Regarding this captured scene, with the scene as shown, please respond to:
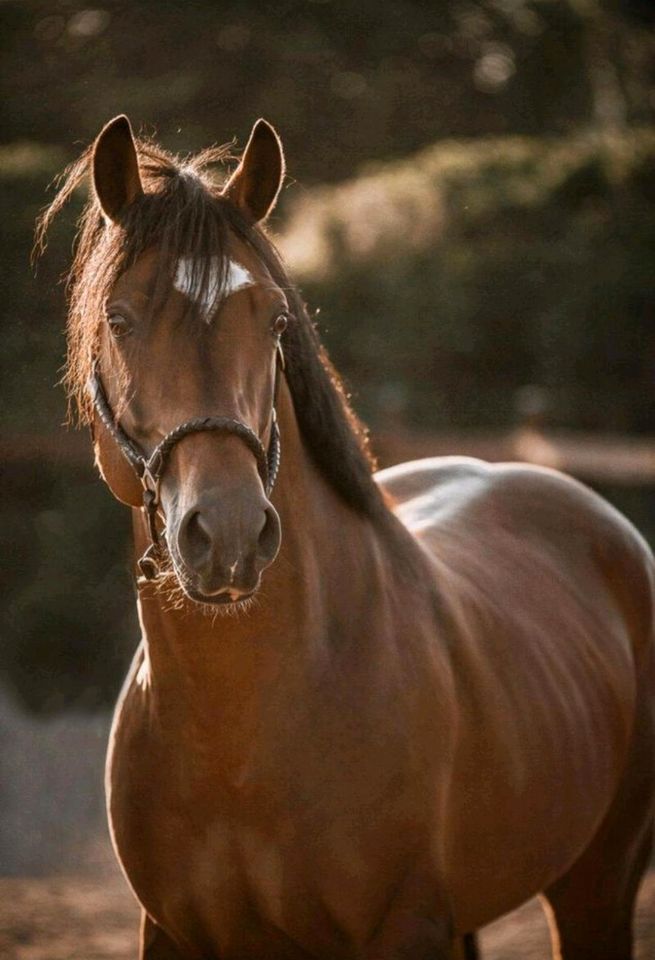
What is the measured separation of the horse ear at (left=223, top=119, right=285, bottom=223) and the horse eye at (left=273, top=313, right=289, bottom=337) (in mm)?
264

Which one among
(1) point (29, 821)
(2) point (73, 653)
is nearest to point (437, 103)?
(2) point (73, 653)

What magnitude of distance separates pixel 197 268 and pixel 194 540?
53 cm

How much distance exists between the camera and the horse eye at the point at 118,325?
239 centimetres

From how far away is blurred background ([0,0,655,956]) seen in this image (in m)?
8.45

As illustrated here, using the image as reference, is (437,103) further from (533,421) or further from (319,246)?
(533,421)

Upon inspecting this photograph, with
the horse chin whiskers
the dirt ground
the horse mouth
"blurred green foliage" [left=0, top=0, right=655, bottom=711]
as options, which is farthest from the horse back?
"blurred green foliage" [left=0, top=0, right=655, bottom=711]

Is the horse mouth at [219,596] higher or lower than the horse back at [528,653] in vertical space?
higher

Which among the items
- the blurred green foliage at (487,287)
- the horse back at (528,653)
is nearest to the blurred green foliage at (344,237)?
the blurred green foliage at (487,287)

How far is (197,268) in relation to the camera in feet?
7.76

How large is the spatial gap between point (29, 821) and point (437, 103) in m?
10.8

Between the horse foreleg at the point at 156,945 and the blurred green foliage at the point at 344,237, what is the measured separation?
15.0 feet

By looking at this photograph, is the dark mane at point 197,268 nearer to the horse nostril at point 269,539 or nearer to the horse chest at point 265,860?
the horse nostril at point 269,539

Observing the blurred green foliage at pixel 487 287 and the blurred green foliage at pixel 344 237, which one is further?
the blurred green foliage at pixel 487 287

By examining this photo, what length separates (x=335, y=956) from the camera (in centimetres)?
261
